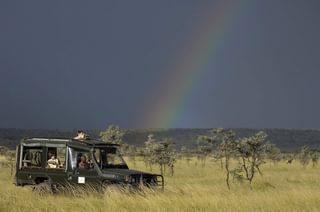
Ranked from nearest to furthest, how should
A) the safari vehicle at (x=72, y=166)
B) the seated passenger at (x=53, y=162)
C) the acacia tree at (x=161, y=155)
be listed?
the safari vehicle at (x=72, y=166), the seated passenger at (x=53, y=162), the acacia tree at (x=161, y=155)

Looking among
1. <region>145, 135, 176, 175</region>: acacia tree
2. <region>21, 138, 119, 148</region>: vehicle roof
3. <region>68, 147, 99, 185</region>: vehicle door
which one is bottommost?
<region>68, 147, 99, 185</region>: vehicle door

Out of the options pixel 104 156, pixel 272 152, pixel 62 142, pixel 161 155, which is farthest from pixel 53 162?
pixel 272 152

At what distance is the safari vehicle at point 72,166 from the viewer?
14.3m

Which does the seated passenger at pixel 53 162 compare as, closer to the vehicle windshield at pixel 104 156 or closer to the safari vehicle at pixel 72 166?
the safari vehicle at pixel 72 166

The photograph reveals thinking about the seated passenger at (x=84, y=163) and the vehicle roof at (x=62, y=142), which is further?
the vehicle roof at (x=62, y=142)

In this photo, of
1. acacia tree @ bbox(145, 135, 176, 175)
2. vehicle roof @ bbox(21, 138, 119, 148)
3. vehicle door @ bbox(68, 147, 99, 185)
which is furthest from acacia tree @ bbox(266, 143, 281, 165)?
vehicle door @ bbox(68, 147, 99, 185)

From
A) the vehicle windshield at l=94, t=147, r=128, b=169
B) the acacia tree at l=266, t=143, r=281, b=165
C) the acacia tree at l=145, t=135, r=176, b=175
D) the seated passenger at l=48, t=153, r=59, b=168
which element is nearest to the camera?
the vehicle windshield at l=94, t=147, r=128, b=169

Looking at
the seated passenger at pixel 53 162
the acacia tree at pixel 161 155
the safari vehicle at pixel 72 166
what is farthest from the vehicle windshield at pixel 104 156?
the acacia tree at pixel 161 155

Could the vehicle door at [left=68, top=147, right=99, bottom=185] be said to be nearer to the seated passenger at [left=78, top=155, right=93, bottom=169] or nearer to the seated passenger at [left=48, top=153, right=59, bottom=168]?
the seated passenger at [left=78, top=155, right=93, bottom=169]

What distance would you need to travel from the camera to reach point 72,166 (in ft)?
49.5

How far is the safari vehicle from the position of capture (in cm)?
1430

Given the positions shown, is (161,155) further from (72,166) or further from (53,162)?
(72,166)

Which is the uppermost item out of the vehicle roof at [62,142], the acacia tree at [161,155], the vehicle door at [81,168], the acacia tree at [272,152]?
the acacia tree at [272,152]

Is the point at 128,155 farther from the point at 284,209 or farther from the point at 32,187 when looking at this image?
the point at 284,209
